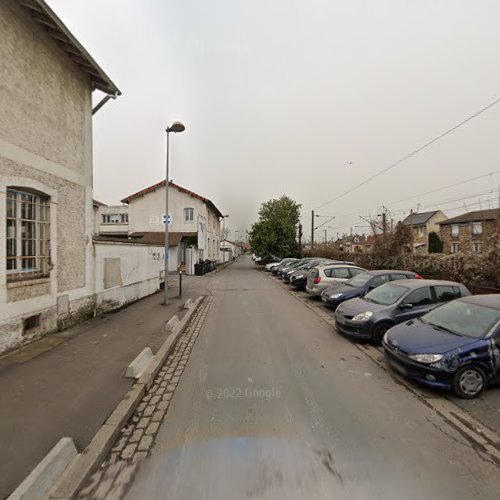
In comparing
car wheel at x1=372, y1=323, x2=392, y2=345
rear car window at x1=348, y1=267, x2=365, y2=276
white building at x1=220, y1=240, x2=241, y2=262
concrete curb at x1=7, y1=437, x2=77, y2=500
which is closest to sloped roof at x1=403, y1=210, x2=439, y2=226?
white building at x1=220, y1=240, x2=241, y2=262

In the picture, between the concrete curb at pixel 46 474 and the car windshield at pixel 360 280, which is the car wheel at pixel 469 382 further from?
the car windshield at pixel 360 280

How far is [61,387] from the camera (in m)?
4.02

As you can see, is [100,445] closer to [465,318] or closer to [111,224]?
[465,318]

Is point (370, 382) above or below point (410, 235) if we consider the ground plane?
below

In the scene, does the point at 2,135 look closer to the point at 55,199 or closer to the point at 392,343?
the point at 55,199

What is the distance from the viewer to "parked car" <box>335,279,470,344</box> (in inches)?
240

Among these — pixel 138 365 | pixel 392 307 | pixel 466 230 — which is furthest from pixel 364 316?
pixel 466 230

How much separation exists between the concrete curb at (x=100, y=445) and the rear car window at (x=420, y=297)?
5552 millimetres

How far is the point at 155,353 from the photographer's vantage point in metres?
5.44

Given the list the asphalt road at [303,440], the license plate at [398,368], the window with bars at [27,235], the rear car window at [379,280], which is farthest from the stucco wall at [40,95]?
the rear car window at [379,280]

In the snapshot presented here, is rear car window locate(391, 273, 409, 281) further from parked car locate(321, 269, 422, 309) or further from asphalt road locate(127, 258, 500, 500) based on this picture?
asphalt road locate(127, 258, 500, 500)

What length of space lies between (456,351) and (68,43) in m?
10.1

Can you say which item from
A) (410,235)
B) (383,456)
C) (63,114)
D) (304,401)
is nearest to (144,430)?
(304,401)

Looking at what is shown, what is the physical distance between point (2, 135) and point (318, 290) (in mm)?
10746
